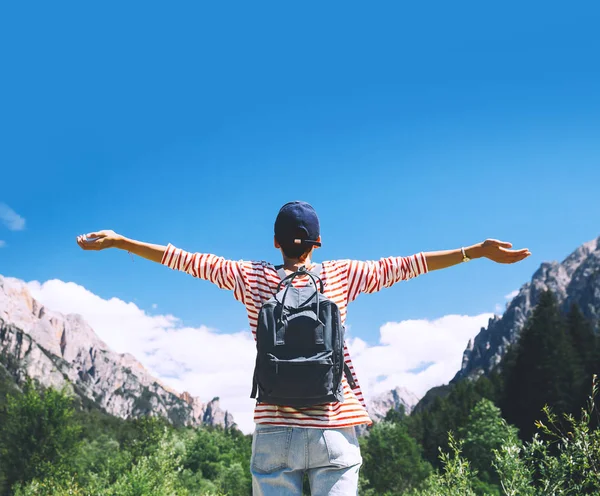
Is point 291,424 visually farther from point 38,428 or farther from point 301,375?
point 38,428

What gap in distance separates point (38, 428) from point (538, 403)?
39.9 meters

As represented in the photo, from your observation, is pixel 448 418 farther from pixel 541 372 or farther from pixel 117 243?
pixel 117 243

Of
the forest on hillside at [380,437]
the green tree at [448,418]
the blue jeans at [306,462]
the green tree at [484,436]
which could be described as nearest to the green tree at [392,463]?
the forest on hillside at [380,437]

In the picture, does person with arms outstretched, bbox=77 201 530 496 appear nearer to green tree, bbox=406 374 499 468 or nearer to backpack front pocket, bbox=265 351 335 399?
backpack front pocket, bbox=265 351 335 399

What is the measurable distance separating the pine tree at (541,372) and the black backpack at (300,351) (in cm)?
4848

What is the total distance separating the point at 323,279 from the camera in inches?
127

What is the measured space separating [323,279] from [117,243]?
4.19ft

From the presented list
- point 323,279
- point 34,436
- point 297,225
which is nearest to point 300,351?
point 323,279

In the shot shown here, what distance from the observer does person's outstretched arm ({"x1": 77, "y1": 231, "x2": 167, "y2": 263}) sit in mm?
3484

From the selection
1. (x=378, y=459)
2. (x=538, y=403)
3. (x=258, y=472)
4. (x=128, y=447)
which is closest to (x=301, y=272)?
(x=258, y=472)

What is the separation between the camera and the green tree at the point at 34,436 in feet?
144

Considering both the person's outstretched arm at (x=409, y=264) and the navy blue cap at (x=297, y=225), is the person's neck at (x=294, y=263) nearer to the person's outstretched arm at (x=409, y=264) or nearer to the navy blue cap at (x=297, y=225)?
the navy blue cap at (x=297, y=225)

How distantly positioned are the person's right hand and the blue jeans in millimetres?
1473

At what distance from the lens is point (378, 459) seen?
182ft
